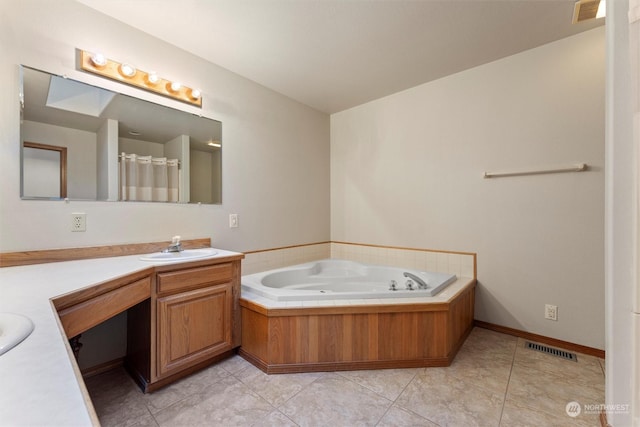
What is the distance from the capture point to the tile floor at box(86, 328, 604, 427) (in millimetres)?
1409

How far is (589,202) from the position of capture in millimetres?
1979

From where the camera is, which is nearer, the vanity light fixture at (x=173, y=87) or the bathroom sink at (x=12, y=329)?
the bathroom sink at (x=12, y=329)

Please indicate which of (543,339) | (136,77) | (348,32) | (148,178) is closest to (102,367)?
(148,178)

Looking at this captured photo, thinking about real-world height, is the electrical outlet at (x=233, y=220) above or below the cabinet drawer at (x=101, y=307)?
above

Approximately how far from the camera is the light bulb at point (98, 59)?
1.68 meters

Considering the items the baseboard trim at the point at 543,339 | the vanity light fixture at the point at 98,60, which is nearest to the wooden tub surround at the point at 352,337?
the baseboard trim at the point at 543,339

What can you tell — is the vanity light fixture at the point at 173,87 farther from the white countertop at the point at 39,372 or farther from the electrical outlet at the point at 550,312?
the electrical outlet at the point at 550,312

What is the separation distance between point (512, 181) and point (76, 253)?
3230 mm

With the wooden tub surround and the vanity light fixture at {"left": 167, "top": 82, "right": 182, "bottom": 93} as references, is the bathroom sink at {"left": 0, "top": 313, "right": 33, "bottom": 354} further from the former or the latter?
the vanity light fixture at {"left": 167, "top": 82, "right": 182, "bottom": 93}

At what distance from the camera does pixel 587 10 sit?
1.70m

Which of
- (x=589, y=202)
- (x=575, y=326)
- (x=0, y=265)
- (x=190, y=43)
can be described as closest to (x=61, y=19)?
(x=190, y=43)

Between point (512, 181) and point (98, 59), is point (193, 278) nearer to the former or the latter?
point (98, 59)

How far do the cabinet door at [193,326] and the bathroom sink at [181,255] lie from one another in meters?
0.23

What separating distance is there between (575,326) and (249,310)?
248 centimetres
